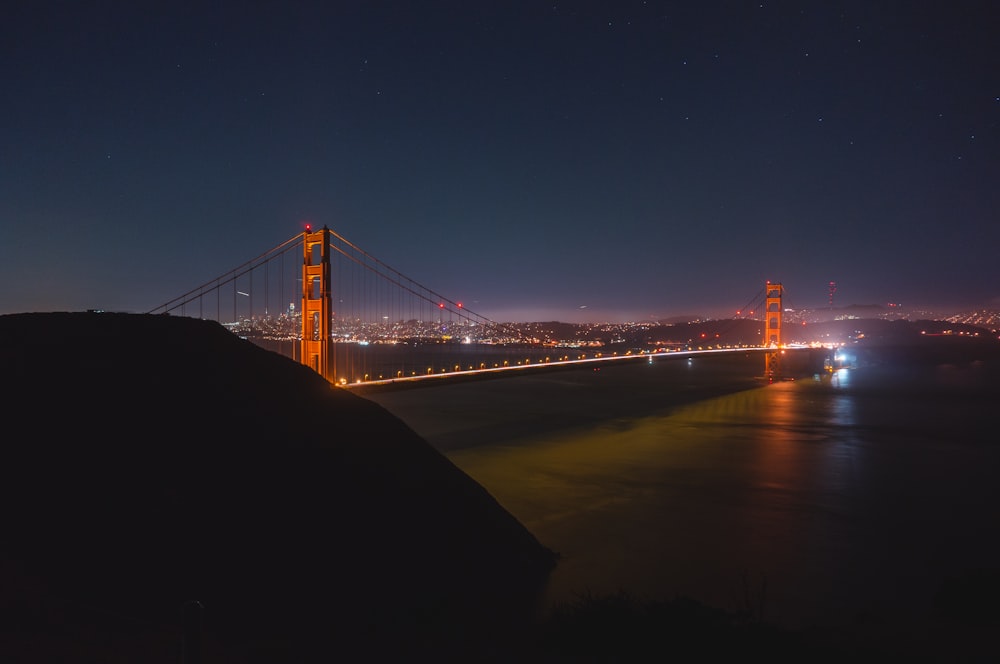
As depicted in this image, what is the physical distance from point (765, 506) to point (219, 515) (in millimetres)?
14241

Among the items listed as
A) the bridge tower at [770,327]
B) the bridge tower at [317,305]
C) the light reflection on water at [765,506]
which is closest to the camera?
the light reflection on water at [765,506]

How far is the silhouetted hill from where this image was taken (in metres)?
5.39

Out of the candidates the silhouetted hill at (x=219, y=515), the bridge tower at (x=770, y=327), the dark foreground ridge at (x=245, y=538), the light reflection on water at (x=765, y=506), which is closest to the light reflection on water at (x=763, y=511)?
the light reflection on water at (x=765, y=506)

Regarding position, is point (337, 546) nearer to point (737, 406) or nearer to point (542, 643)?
point (542, 643)

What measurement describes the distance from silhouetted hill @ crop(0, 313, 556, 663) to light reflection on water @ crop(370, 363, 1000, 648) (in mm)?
2275

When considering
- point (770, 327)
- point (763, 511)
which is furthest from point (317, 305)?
point (770, 327)

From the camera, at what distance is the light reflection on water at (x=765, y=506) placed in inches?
409

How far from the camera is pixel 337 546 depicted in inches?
286

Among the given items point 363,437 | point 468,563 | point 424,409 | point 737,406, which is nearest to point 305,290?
point 363,437

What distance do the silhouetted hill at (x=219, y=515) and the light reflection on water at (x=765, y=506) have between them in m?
2.27

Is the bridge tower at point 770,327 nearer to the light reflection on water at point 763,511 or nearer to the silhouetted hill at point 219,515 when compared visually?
the light reflection on water at point 763,511

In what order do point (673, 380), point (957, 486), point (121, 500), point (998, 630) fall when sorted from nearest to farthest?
point (121, 500) < point (998, 630) < point (957, 486) < point (673, 380)

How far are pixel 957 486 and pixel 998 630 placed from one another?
14092 mm

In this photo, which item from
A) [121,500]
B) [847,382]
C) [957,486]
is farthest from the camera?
[847,382]
